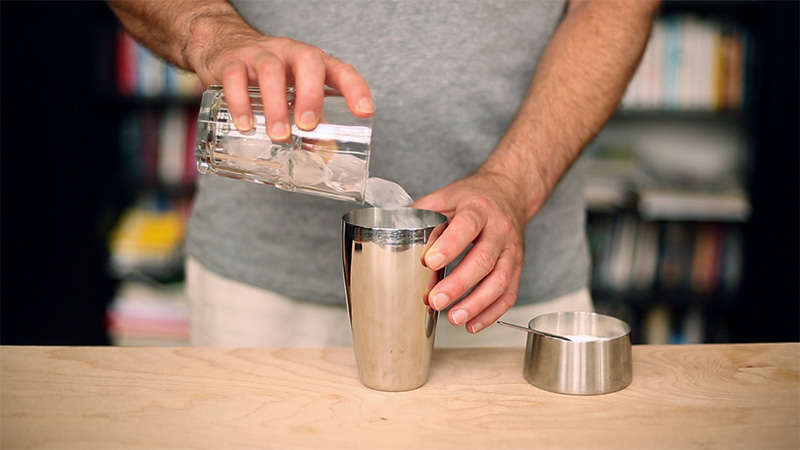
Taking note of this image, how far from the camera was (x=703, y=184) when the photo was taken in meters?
2.62

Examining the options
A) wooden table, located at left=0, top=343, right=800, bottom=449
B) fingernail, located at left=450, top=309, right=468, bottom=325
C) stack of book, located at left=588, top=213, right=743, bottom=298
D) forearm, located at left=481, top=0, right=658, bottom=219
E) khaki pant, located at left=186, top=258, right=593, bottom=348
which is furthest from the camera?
stack of book, located at left=588, top=213, right=743, bottom=298

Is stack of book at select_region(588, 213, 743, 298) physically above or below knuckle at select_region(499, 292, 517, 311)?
below

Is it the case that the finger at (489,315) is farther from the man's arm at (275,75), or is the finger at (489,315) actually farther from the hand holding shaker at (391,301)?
the man's arm at (275,75)

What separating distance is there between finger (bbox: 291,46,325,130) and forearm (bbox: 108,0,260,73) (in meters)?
0.17

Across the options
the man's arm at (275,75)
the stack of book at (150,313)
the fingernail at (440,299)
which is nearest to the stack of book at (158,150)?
the stack of book at (150,313)

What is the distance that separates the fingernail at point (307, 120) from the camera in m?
0.81

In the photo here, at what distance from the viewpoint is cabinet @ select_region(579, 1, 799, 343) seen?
2.49 metres

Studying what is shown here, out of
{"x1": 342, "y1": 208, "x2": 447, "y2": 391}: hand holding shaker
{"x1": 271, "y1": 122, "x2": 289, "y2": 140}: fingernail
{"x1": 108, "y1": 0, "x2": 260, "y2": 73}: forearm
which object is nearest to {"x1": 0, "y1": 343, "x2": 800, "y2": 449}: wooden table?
{"x1": 342, "y1": 208, "x2": 447, "y2": 391}: hand holding shaker

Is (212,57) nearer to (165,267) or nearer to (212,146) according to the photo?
(212,146)

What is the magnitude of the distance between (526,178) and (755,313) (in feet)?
5.65

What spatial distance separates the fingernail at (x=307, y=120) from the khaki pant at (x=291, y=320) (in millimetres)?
569

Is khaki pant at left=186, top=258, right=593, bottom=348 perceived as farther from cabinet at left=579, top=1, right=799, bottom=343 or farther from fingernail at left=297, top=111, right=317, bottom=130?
cabinet at left=579, top=1, right=799, bottom=343

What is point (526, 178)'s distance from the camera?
3.89 ft

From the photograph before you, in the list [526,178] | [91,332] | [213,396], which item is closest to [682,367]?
[526,178]
